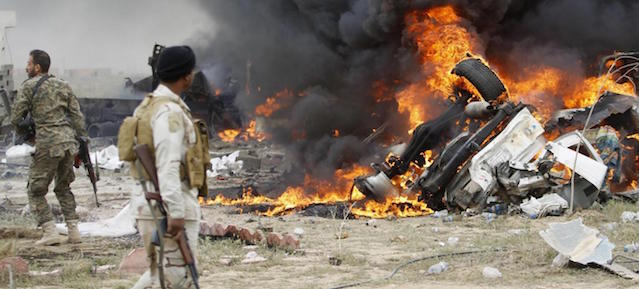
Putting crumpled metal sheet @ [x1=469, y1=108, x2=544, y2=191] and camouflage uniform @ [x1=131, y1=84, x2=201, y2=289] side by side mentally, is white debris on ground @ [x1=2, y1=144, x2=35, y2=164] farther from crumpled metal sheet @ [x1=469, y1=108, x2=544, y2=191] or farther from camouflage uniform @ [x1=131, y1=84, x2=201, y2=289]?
camouflage uniform @ [x1=131, y1=84, x2=201, y2=289]

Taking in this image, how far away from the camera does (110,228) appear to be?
8844mm

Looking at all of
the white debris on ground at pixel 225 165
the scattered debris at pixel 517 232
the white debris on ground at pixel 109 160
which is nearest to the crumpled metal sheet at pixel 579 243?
the scattered debris at pixel 517 232

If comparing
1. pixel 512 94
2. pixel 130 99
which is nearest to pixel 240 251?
pixel 512 94

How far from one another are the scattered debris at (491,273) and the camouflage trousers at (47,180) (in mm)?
4149

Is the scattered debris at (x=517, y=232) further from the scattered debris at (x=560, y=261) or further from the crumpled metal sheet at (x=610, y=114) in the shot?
the crumpled metal sheet at (x=610, y=114)

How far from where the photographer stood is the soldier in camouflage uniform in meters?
7.74

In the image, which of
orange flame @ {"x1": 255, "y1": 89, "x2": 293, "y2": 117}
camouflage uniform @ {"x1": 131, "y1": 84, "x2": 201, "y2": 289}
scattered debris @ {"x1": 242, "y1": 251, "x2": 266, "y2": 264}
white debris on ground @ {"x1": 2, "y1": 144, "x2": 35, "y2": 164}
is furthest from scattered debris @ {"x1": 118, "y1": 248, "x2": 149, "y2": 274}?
white debris on ground @ {"x1": 2, "y1": 144, "x2": 35, "y2": 164}

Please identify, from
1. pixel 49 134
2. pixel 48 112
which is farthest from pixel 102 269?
pixel 48 112

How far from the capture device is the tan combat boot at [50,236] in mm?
7762

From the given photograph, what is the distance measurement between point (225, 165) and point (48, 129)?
33.1 ft

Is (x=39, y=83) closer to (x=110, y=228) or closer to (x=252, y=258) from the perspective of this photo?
(x=110, y=228)

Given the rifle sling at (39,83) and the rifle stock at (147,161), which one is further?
the rifle sling at (39,83)

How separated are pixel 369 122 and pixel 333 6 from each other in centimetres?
238

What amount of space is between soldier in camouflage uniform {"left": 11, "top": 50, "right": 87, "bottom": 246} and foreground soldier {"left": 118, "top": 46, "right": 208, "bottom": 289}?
380 centimetres
